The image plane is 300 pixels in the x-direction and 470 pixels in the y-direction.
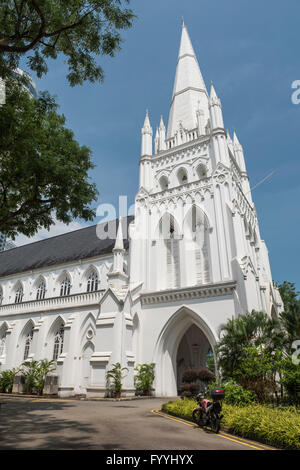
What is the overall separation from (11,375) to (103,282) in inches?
374

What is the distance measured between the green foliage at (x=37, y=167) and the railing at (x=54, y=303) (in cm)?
1206

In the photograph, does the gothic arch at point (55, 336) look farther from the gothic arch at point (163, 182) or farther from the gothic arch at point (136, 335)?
the gothic arch at point (163, 182)

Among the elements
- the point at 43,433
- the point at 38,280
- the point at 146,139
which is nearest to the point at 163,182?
the point at 146,139

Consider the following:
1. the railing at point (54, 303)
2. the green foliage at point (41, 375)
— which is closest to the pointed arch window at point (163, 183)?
the railing at point (54, 303)

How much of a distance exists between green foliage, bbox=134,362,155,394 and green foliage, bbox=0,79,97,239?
11143mm

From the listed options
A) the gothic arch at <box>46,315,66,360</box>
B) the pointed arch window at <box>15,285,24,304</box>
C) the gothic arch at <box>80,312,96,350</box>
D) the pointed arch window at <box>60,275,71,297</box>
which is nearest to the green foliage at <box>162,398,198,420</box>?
the gothic arch at <box>80,312,96,350</box>

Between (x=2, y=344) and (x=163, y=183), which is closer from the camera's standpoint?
(x=163, y=183)

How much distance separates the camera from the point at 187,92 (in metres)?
29.5

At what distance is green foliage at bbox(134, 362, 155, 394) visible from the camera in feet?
58.5

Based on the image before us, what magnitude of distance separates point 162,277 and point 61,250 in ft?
48.3

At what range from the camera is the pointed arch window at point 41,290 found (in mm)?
28805

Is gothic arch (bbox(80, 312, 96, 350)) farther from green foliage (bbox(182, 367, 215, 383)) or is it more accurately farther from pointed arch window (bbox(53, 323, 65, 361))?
green foliage (bbox(182, 367, 215, 383))

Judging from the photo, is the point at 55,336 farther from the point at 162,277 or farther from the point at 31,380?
the point at 162,277
